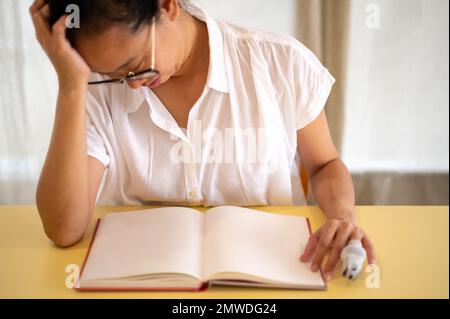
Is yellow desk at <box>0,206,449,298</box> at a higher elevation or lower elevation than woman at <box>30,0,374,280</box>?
lower

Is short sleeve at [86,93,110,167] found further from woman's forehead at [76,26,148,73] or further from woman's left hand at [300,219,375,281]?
woman's left hand at [300,219,375,281]

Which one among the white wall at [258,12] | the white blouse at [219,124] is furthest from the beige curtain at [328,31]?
the white blouse at [219,124]

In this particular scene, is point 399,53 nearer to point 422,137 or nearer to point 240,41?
point 422,137

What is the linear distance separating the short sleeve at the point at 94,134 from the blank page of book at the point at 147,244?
16 cm

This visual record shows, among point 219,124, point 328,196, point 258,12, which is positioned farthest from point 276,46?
point 258,12

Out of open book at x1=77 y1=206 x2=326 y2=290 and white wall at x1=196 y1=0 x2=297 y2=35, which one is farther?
white wall at x1=196 y1=0 x2=297 y2=35

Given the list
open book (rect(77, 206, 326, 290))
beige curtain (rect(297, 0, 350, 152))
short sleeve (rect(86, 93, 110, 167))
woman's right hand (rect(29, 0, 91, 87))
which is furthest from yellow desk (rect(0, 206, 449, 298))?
beige curtain (rect(297, 0, 350, 152))

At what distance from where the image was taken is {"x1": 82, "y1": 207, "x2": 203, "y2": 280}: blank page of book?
3.49 feet

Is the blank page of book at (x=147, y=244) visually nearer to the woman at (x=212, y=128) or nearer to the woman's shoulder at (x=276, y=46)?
the woman at (x=212, y=128)

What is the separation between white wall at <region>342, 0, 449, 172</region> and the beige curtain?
5 centimetres

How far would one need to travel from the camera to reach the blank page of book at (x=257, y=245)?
1.06 m

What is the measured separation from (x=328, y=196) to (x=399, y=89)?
104 cm

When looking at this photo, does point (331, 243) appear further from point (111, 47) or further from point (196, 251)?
point (111, 47)
